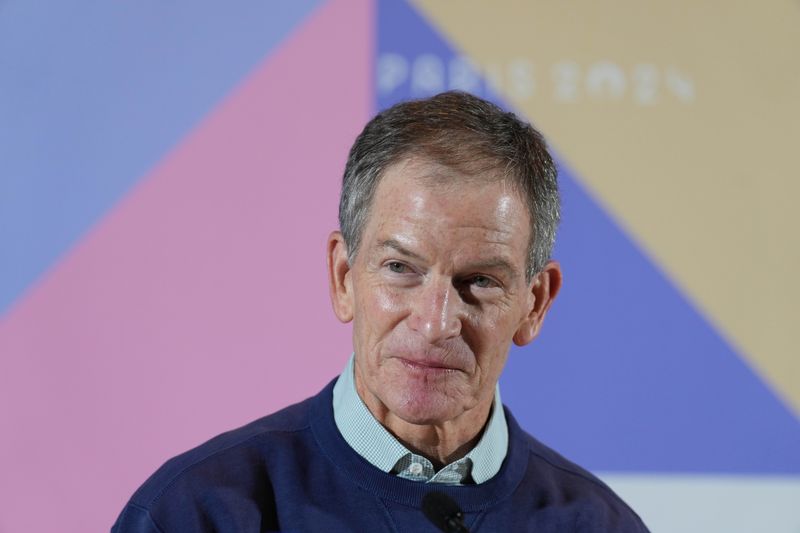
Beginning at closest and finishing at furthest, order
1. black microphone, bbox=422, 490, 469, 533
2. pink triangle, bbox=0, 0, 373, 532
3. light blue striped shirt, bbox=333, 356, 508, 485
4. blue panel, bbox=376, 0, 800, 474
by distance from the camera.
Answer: black microphone, bbox=422, 490, 469, 533 < light blue striped shirt, bbox=333, 356, 508, 485 < pink triangle, bbox=0, 0, 373, 532 < blue panel, bbox=376, 0, 800, 474

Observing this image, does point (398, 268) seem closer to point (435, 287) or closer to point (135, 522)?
point (435, 287)

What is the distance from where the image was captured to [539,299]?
1775 millimetres

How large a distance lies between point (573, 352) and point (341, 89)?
838 mm

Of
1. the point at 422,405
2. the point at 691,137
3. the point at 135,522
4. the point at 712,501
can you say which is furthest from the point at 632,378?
the point at 135,522

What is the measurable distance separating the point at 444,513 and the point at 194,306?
1.30m

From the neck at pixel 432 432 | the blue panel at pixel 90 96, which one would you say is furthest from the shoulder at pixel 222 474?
the blue panel at pixel 90 96

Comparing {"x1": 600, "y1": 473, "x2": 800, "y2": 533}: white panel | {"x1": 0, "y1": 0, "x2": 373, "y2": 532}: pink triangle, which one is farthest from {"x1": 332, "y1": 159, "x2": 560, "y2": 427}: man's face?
{"x1": 600, "y1": 473, "x2": 800, "y2": 533}: white panel

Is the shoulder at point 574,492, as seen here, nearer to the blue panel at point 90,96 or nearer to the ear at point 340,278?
A: the ear at point 340,278

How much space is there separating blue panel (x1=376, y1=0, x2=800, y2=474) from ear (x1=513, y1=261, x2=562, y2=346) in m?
0.99

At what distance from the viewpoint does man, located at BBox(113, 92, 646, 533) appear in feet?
5.07

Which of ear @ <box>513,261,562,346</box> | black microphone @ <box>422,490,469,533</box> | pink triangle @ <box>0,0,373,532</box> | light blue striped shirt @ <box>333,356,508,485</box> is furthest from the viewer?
pink triangle @ <box>0,0,373,532</box>

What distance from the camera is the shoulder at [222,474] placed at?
5.01 feet

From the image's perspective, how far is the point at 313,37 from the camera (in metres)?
2.75

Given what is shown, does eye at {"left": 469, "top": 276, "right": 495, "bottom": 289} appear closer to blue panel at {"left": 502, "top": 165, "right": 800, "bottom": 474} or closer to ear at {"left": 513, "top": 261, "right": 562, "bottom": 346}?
ear at {"left": 513, "top": 261, "right": 562, "bottom": 346}
